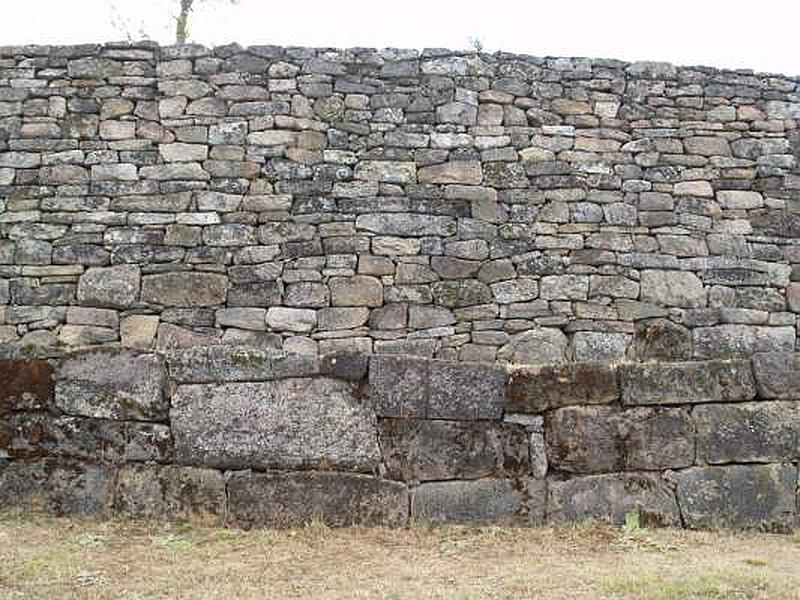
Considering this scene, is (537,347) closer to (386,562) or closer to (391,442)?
(391,442)

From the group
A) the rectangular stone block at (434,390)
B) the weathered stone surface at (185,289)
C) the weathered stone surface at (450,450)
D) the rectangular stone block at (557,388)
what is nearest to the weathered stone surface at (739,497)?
the rectangular stone block at (557,388)

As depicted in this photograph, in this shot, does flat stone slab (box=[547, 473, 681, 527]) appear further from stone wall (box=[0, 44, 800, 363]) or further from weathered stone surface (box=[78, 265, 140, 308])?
weathered stone surface (box=[78, 265, 140, 308])

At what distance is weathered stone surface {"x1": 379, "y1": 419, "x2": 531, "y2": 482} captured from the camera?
5090mm

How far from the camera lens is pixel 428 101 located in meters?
9.57

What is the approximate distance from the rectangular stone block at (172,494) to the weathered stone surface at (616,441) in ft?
6.24

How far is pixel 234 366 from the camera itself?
17.0 feet

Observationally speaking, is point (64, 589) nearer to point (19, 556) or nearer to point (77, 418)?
point (19, 556)

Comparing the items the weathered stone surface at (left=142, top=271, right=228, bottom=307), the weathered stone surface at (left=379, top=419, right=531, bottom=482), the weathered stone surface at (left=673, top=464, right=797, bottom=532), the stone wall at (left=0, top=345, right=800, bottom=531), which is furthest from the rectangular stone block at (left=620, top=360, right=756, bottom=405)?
the weathered stone surface at (left=142, top=271, right=228, bottom=307)

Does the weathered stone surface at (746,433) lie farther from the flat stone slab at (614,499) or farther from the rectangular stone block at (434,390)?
the rectangular stone block at (434,390)

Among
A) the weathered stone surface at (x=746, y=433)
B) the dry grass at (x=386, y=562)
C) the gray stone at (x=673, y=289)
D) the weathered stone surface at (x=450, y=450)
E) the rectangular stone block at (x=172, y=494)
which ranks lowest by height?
the dry grass at (x=386, y=562)

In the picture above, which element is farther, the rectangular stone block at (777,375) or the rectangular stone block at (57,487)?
the rectangular stone block at (777,375)

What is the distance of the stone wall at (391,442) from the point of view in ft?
16.6

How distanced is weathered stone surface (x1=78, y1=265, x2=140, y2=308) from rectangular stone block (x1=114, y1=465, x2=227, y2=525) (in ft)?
13.6

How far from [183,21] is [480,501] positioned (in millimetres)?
10751
